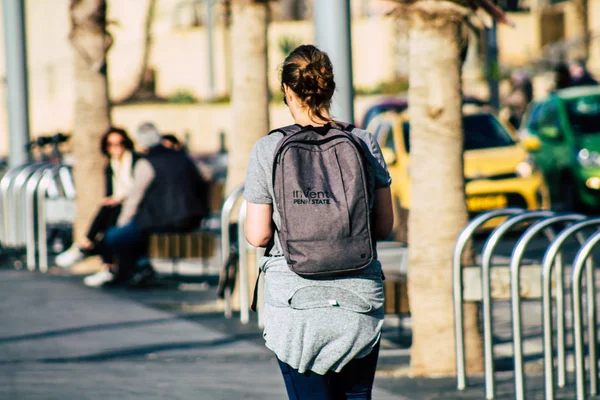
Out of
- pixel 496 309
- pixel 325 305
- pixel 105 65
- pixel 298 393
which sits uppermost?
pixel 105 65

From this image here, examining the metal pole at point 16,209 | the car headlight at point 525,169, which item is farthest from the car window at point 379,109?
the metal pole at point 16,209

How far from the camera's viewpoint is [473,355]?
6.96 m

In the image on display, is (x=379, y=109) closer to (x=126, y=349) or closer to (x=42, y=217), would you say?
(x=42, y=217)

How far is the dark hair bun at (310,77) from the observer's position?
156 inches

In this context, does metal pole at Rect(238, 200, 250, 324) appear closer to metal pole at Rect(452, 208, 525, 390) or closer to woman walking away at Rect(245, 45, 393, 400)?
metal pole at Rect(452, 208, 525, 390)

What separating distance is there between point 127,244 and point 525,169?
5.75 m

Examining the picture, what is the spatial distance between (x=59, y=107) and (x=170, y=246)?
37.8 m

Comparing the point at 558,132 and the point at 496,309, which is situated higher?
the point at 558,132

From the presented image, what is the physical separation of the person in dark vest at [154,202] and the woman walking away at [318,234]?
6.60 m

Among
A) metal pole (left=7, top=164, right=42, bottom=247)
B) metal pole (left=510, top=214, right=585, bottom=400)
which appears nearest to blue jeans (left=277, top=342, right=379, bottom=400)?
metal pole (left=510, top=214, right=585, bottom=400)

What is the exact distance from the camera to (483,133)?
15664 mm

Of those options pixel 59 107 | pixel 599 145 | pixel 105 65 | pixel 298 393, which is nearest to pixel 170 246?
pixel 105 65

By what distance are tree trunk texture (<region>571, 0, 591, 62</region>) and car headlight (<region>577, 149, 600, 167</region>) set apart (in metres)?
22.4

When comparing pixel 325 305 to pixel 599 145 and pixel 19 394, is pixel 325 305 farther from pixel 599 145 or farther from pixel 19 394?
pixel 599 145
